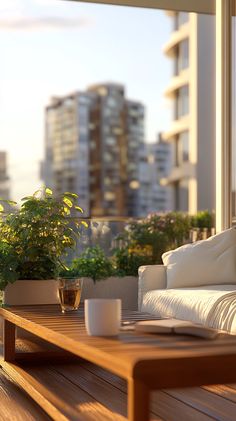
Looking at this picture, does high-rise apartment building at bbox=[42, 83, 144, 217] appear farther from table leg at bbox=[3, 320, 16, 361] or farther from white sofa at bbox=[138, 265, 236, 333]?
table leg at bbox=[3, 320, 16, 361]

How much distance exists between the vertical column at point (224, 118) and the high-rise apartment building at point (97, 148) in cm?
4609

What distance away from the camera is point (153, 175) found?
184 feet

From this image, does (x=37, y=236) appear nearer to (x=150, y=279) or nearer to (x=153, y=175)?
(x=150, y=279)

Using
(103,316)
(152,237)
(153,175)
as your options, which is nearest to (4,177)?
(153,175)

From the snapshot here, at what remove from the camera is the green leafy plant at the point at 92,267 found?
5.41 m

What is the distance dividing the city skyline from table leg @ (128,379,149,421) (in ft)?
119

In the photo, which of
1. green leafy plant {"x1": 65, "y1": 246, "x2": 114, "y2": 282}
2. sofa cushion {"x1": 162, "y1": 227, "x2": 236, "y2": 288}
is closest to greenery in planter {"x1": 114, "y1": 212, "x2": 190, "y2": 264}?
green leafy plant {"x1": 65, "y1": 246, "x2": 114, "y2": 282}

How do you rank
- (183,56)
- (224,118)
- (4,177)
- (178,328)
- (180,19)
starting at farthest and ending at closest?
(4,177)
(183,56)
(180,19)
(224,118)
(178,328)

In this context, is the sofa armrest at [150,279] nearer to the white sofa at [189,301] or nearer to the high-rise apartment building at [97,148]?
the white sofa at [189,301]

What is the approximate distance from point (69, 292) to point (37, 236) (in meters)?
1.40

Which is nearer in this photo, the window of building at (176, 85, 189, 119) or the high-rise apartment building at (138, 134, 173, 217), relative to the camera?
the window of building at (176, 85, 189, 119)

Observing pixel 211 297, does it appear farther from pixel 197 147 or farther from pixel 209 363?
pixel 197 147

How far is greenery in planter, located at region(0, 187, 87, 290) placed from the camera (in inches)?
173

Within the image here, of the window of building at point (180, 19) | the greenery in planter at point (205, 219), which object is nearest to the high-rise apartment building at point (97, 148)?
the window of building at point (180, 19)
